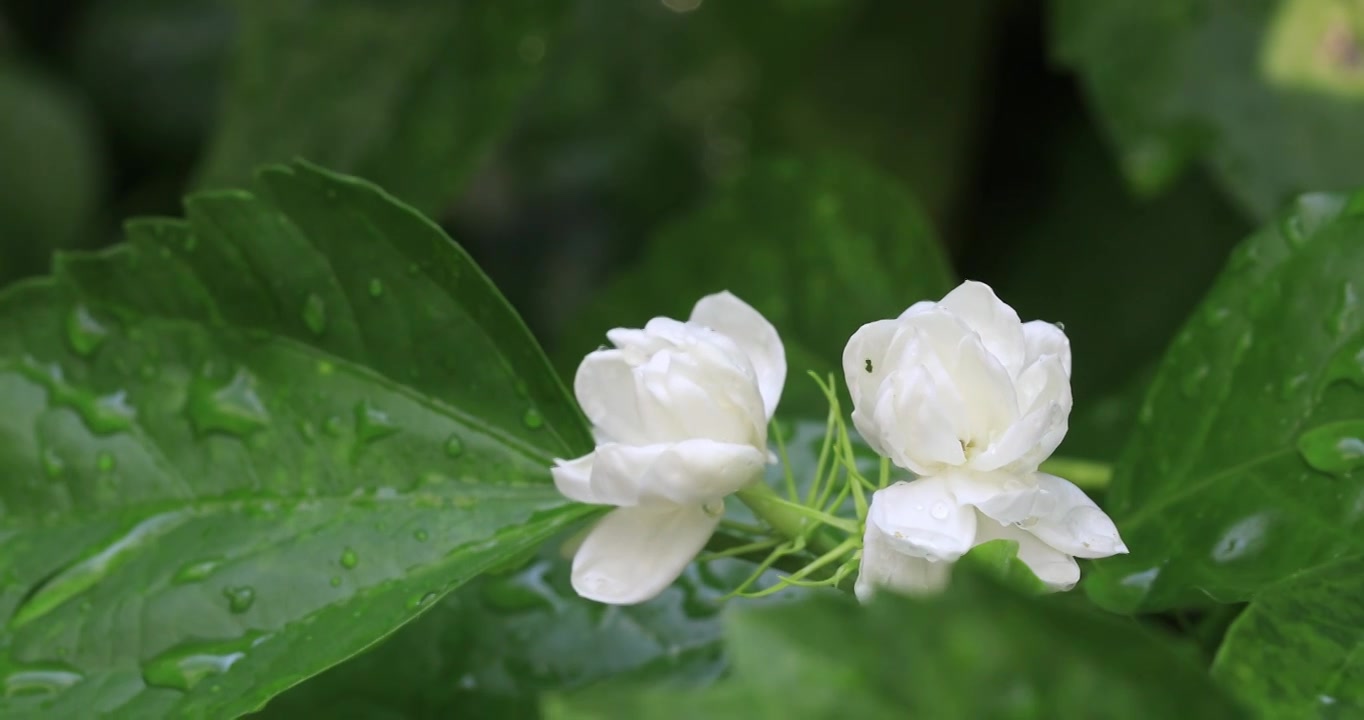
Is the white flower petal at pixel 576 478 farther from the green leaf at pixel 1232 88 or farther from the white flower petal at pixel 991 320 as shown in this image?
the green leaf at pixel 1232 88

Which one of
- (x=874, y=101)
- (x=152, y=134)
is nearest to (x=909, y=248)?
(x=874, y=101)

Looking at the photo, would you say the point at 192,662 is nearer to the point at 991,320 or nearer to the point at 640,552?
the point at 640,552

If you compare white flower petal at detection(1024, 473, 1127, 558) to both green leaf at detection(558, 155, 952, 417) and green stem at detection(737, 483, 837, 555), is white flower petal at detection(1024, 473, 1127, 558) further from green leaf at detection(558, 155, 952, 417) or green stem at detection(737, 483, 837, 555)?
green leaf at detection(558, 155, 952, 417)

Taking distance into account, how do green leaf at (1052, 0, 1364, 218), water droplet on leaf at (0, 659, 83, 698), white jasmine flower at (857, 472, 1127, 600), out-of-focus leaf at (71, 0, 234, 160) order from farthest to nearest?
out-of-focus leaf at (71, 0, 234, 160) → green leaf at (1052, 0, 1364, 218) → water droplet on leaf at (0, 659, 83, 698) → white jasmine flower at (857, 472, 1127, 600)

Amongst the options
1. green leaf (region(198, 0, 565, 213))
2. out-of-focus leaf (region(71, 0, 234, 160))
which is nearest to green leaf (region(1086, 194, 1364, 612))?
green leaf (region(198, 0, 565, 213))

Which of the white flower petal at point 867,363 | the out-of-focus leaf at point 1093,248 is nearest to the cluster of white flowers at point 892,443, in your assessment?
the white flower petal at point 867,363

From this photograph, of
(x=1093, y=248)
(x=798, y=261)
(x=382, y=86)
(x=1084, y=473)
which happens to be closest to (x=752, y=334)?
(x=1084, y=473)
